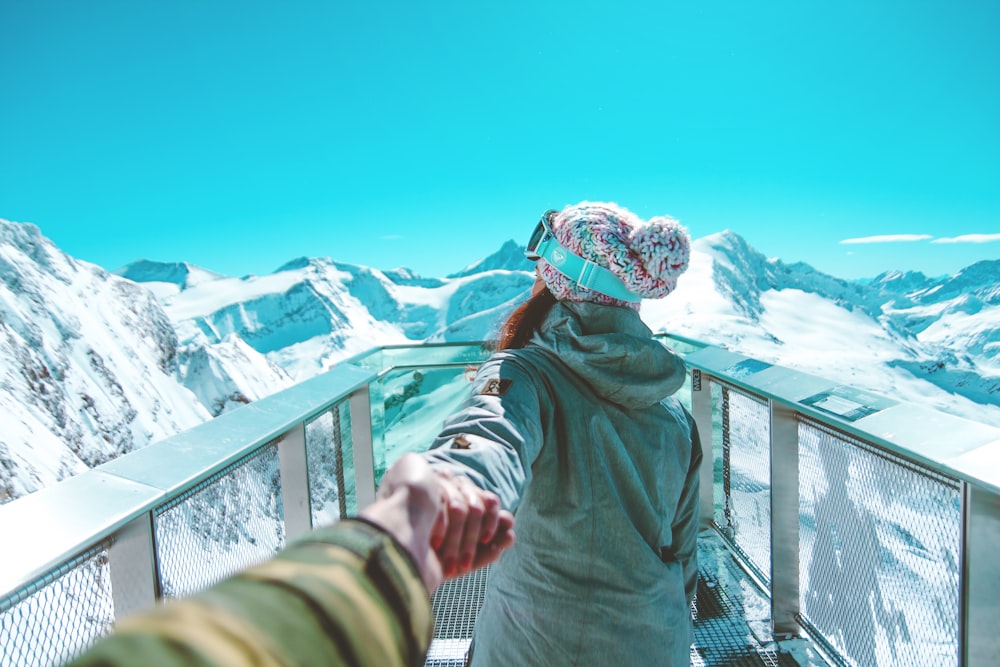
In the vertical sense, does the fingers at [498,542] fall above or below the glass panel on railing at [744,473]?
above

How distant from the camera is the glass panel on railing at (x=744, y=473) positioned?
2.46 m

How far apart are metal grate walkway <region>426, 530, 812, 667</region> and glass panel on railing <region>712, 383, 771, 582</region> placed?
0.13m

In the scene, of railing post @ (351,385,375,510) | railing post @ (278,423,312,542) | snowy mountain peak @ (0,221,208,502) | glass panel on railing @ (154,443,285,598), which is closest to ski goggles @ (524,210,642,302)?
glass panel on railing @ (154,443,285,598)

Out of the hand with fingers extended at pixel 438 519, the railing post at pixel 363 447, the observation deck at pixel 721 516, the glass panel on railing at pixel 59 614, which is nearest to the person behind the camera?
the hand with fingers extended at pixel 438 519

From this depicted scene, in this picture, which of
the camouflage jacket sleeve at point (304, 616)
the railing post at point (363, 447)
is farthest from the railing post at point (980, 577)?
the railing post at point (363, 447)

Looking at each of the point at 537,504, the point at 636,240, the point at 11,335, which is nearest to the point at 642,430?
the point at 537,504

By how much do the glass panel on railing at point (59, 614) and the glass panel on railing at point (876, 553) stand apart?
182 centimetres

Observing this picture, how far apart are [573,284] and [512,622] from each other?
2.28 ft

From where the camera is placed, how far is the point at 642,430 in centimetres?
115

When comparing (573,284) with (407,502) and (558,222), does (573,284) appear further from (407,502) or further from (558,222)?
(407,502)

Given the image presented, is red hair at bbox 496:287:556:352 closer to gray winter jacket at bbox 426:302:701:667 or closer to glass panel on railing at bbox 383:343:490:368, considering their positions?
gray winter jacket at bbox 426:302:701:667

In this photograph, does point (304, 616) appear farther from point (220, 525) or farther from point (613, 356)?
point (220, 525)

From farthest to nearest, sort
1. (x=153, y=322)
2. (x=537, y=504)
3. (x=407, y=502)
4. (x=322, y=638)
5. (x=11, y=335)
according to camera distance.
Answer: (x=153, y=322)
(x=11, y=335)
(x=537, y=504)
(x=407, y=502)
(x=322, y=638)

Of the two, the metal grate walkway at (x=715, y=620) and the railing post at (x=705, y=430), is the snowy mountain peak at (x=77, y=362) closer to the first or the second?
the metal grate walkway at (x=715, y=620)
